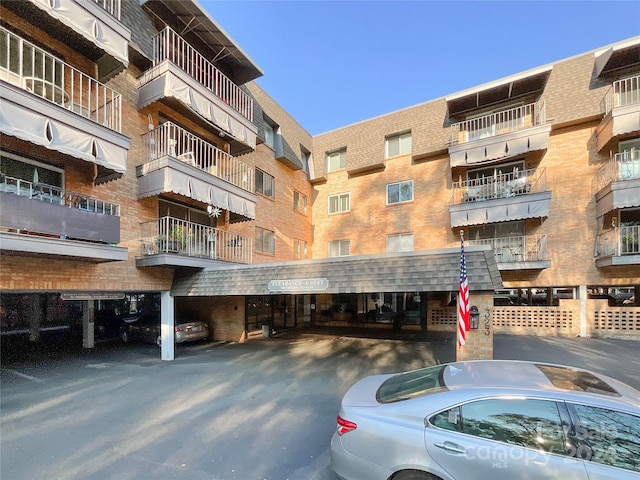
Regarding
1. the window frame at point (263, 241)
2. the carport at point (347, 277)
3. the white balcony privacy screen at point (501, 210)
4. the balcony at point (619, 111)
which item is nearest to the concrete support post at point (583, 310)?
the white balcony privacy screen at point (501, 210)

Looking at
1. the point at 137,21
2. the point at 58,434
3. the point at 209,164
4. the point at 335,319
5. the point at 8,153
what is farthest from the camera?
the point at 335,319

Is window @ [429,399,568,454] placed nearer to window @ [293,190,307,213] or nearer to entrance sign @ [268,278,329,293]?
entrance sign @ [268,278,329,293]

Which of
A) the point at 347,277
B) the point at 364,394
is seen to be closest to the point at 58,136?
the point at 347,277

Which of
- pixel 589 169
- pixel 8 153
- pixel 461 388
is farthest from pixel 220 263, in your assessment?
pixel 589 169

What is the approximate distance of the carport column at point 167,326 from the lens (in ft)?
31.8

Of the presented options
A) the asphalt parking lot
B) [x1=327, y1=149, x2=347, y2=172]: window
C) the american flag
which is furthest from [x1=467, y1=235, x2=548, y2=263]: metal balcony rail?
[x1=327, y1=149, x2=347, y2=172]: window

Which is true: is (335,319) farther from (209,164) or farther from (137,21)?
(137,21)

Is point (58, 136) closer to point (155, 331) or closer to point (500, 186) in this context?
point (155, 331)

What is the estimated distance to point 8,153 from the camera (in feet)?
22.3

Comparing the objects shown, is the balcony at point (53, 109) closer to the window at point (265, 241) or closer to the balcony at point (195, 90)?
the balcony at point (195, 90)

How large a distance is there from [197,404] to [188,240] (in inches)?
220

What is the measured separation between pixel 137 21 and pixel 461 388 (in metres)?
12.6

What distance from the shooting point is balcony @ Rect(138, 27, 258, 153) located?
30.4 ft

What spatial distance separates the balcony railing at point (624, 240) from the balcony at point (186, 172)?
14.2 meters
